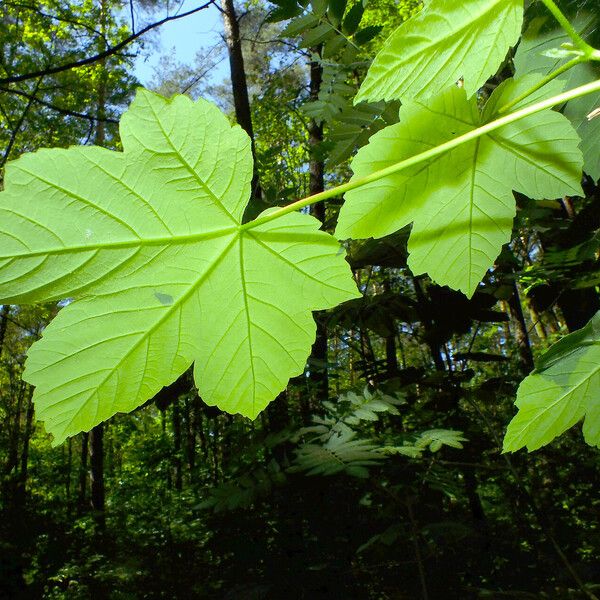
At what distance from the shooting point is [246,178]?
516 millimetres

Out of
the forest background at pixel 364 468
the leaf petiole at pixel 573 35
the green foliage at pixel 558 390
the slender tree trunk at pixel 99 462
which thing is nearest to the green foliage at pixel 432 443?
the forest background at pixel 364 468

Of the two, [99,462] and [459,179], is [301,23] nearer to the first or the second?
[459,179]

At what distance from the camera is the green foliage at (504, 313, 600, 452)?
2.02 feet

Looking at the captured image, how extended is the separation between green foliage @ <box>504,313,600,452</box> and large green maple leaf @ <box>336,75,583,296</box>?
13cm

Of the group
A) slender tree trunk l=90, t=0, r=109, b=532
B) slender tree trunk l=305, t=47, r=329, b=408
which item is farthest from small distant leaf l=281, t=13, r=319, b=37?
slender tree trunk l=90, t=0, r=109, b=532

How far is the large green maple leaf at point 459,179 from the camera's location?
0.57 m

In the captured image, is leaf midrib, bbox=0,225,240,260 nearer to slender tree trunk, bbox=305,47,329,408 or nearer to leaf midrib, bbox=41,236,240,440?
leaf midrib, bbox=41,236,240,440

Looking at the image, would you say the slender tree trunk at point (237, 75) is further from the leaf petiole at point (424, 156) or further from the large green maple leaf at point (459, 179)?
the leaf petiole at point (424, 156)

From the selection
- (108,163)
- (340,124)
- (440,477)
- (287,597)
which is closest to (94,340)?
(108,163)

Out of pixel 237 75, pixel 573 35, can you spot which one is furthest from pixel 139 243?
pixel 237 75

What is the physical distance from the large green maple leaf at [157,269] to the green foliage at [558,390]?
267mm

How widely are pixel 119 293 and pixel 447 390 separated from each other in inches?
75.9

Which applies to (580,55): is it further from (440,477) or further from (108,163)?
(440,477)

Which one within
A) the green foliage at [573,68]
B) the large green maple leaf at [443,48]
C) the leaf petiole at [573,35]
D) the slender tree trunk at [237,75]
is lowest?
the leaf petiole at [573,35]
